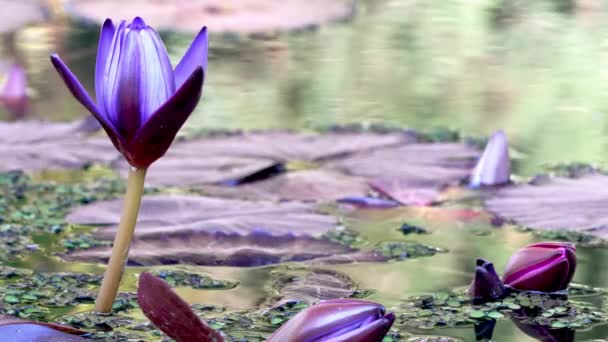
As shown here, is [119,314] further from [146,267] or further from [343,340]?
[343,340]

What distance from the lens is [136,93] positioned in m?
0.98

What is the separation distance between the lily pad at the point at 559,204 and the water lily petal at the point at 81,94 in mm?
705

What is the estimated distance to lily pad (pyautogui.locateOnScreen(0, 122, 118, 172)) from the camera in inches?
72.7

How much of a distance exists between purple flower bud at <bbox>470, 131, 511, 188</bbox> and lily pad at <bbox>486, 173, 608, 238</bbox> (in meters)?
0.06

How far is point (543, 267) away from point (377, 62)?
1.92 m

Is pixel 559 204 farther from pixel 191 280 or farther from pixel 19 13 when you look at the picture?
pixel 19 13

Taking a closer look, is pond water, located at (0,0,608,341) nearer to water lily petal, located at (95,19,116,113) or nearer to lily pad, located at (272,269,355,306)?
lily pad, located at (272,269,355,306)

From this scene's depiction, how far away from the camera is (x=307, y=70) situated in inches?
114

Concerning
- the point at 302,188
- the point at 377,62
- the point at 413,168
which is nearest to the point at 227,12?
the point at 377,62

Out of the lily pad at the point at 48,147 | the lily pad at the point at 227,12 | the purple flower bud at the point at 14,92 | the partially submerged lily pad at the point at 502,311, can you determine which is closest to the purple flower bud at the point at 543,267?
the partially submerged lily pad at the point at 502,311

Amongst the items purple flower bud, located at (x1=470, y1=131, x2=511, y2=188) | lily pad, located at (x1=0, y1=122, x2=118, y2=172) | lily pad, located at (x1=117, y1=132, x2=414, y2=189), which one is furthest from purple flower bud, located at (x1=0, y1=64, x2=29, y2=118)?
purple flower bud, located at (x1=470, y1=131, x2=511, y2=188)

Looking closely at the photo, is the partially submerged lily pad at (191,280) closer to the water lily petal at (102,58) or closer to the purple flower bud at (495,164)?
the water lily petal at (102,58)

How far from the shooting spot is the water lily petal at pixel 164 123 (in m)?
0.93

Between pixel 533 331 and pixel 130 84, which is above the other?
pixel 130 84
